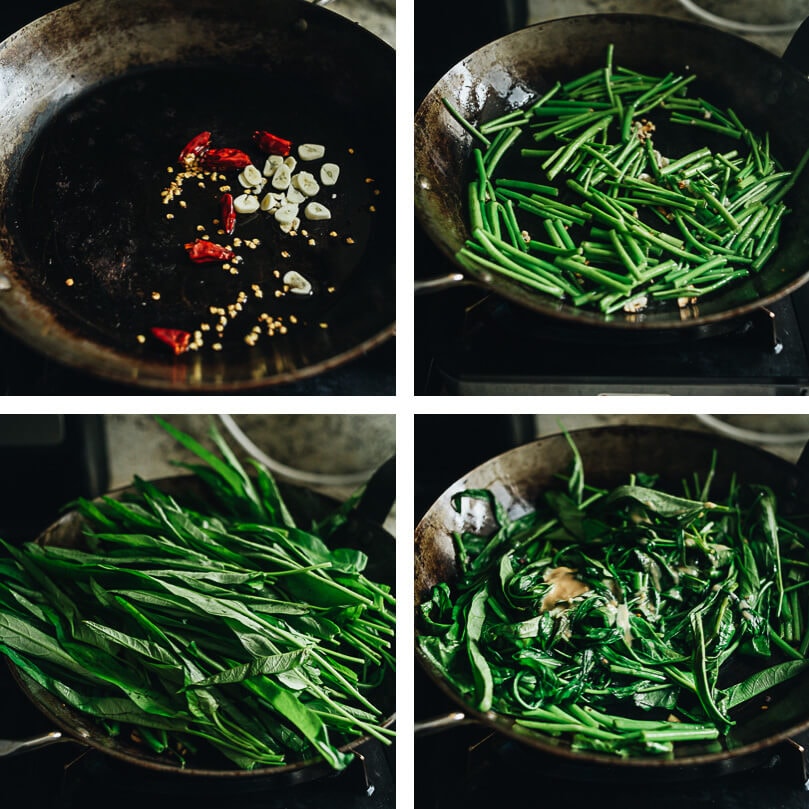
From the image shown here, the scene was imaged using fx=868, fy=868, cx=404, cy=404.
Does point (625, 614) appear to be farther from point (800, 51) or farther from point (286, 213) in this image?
point (800, 51)

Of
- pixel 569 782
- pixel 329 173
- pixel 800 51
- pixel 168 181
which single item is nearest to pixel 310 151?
pixel 329 173

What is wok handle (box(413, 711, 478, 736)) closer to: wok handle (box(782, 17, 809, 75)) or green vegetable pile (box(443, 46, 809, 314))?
green vegetable pile (box(443, 46, 809, 314))

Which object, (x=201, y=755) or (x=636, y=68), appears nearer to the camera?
(x=201, y=755)

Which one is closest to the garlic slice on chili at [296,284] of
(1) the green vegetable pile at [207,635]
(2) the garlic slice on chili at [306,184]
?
(2) the garlic slice on chili at [306,184]

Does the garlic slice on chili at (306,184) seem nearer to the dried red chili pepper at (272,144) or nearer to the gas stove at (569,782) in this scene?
the dried red chili pepper at (272,144)

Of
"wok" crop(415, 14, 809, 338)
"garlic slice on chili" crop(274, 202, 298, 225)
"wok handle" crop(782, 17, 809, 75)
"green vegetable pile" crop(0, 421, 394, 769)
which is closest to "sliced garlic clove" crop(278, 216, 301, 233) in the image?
"garlic slice on chili" crop(274, 202, 298, 225)

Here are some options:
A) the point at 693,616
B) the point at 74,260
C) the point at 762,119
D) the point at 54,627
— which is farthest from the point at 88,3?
the point at 693,616
